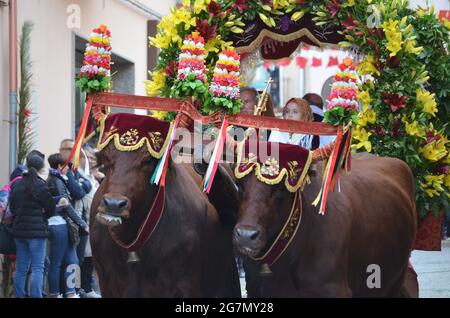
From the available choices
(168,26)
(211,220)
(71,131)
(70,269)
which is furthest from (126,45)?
(211,220)

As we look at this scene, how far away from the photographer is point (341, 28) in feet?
29.9

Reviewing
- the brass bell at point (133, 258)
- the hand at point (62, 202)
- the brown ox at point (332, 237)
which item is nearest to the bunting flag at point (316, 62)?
the hand at point (62, 202)

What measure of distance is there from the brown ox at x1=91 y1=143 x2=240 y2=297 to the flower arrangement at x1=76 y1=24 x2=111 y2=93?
58cm

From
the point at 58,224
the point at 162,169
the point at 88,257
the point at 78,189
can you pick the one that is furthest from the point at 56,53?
the point at 162,169

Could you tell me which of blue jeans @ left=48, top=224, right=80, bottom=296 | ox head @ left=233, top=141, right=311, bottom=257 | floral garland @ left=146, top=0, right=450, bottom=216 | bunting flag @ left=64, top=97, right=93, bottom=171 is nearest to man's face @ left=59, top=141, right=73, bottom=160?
blue jeans @ left=48, top=224, right=80, bottom=296

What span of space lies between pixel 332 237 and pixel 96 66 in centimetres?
222

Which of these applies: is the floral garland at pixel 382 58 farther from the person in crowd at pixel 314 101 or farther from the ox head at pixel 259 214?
the ox head at pixel 259 214

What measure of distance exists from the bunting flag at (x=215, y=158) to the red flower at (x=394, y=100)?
2010mm

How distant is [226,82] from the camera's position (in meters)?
7.53

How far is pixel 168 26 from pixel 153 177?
222 cm

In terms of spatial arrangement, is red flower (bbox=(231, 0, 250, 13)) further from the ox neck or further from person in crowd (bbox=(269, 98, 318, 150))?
the ox neck

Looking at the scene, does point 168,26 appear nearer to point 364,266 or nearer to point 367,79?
point 367,79

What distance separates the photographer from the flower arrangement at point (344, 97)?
753 centimetres

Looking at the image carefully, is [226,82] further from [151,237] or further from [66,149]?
[66,149]
